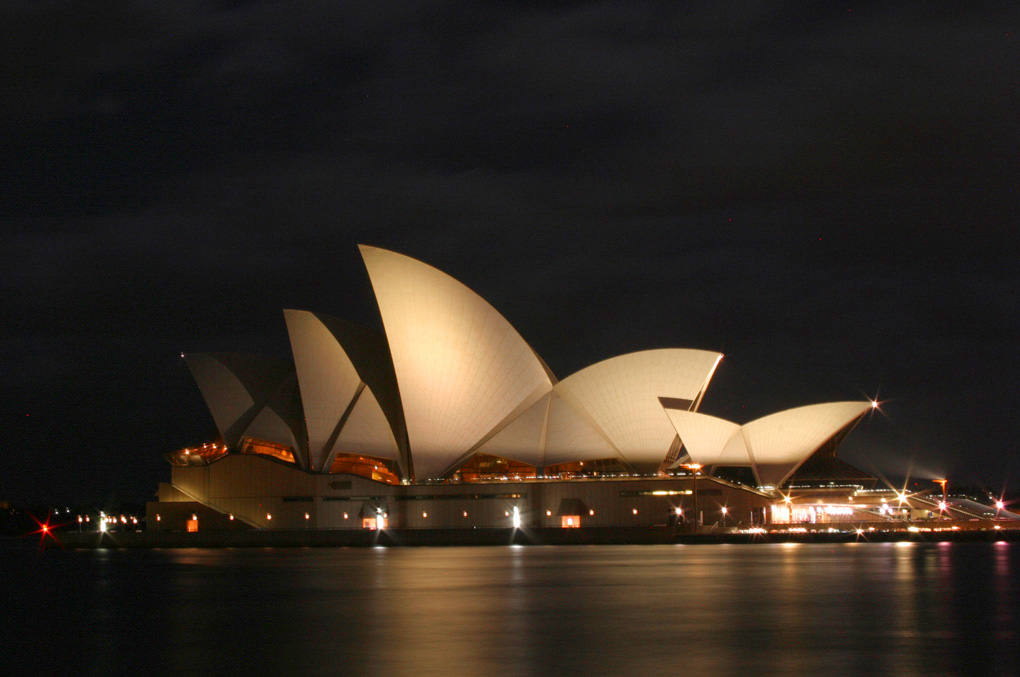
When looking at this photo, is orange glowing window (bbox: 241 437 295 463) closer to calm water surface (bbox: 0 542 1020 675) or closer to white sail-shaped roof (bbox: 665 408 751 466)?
white sail-shaped roof (bbox: 665 408 751 466)

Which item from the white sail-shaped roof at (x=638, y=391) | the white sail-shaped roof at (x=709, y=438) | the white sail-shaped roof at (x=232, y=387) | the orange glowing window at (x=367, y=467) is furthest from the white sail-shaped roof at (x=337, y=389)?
the white sail-shaped roof at (x=709, y=438)

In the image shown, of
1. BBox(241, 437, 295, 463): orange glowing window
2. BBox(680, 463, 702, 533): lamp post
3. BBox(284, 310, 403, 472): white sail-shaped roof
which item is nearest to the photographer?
BBox(680, 463, 702, 533): lamp post

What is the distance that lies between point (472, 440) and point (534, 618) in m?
37.8

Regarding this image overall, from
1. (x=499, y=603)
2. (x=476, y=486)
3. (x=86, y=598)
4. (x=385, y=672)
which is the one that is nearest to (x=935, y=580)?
(x=499, y=603)

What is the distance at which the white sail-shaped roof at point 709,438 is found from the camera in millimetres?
59000

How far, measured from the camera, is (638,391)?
5878 centimetres

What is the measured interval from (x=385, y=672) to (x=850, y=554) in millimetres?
31520

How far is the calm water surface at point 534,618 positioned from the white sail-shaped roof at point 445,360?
56.3ft

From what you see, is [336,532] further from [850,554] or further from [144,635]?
[144,635]

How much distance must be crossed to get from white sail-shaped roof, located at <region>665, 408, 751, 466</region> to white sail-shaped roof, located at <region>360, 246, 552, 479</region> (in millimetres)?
7745

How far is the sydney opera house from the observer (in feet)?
190

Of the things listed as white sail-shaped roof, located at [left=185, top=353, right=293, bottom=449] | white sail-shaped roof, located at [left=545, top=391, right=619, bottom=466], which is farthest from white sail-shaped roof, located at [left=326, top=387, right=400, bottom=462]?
white sail-shaped roof, located at [left=545, top=391, right=619, bottom=466]

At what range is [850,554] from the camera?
141ft

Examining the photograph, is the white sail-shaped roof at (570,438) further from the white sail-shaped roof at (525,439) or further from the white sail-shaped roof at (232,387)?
the white sail-shaped roof at (232,387)
